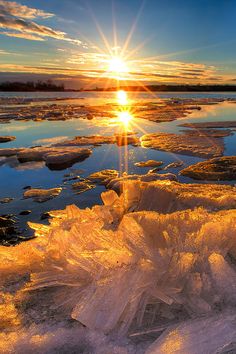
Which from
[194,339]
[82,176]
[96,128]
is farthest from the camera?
[96,128]

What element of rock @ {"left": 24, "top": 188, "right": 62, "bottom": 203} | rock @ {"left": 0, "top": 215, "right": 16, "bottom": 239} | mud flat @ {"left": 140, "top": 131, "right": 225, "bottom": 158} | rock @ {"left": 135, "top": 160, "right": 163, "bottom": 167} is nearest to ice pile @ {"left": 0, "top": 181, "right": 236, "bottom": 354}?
rock @ {"left": 0, "top": 215, "right": 16, "bottom": 239}

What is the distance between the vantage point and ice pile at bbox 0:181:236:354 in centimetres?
136

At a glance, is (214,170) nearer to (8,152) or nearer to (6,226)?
(6,226)

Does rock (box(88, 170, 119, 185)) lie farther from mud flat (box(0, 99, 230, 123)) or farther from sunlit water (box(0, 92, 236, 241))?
mud flat (box(0, 99, 230, 123))

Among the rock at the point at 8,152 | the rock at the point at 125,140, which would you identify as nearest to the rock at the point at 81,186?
the rock at the point at 8,152

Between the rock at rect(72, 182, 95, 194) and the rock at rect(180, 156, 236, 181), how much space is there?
204 cm

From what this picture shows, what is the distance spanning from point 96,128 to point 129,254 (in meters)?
14.2

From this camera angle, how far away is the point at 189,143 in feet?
35.7

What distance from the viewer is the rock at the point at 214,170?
6703 millimetres

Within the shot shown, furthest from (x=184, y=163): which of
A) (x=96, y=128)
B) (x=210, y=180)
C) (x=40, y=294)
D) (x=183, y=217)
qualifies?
(x=96, y=128)

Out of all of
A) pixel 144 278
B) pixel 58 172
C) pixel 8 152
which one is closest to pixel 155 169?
pixel 58 172

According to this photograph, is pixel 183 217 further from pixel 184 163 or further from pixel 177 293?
pixel 184 163

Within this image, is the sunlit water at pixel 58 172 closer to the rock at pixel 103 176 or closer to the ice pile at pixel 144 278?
the rock at pixel 103 176

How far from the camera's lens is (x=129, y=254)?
1.69 metres
